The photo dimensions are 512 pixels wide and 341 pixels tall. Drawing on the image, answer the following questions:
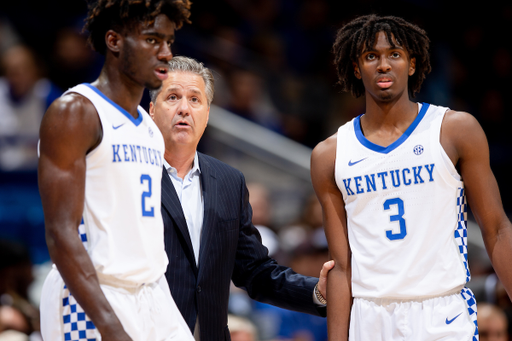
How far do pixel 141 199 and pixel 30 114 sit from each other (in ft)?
16.2

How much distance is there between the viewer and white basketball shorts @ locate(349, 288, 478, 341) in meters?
3.29

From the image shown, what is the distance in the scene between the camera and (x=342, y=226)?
3.60 m

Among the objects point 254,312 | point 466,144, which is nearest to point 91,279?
point 466,144

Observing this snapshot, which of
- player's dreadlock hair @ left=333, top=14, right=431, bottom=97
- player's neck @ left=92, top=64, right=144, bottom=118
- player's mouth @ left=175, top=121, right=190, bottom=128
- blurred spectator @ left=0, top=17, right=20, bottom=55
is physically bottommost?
player's neck @ left=92, top=64, right=144, bottom=118

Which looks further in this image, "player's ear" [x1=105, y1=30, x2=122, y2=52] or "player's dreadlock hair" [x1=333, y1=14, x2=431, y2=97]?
"player's dreadlock hair" [x1=333, y1=14, x2=431, y2=97]

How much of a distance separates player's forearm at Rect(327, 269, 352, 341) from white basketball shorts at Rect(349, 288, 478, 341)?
79 millimetres

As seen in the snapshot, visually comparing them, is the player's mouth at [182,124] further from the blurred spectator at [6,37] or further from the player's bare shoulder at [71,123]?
the blurred spectator at [6,37]

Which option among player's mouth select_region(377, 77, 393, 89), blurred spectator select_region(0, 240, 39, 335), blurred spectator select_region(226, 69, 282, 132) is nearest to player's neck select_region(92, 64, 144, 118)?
player's mouth select_region(377, 77, 393, 89)

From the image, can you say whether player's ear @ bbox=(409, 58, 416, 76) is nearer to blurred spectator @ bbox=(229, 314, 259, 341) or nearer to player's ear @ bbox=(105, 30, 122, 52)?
player's ear @ bbox=(105, 30, 122, 52)

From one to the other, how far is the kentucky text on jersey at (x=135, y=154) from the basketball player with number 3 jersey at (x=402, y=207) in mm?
1107

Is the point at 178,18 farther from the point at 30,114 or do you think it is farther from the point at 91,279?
the point at 30,114

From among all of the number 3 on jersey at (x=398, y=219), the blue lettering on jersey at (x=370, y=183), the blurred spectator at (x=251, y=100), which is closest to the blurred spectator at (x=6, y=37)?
the blurred spectator at (x=251, y=100)

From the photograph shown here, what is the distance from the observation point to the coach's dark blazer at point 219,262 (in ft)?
11.9

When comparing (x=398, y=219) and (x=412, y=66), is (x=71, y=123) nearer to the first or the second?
(x=398, y=219)
